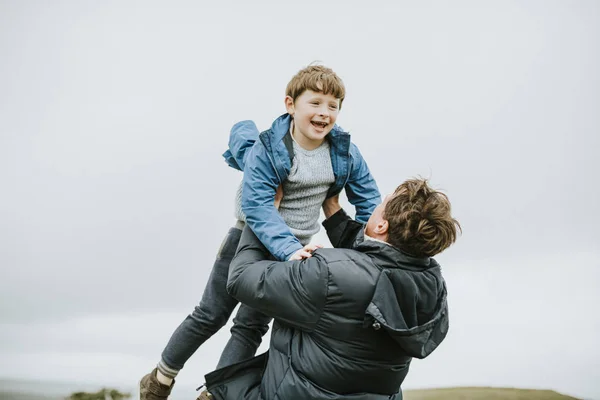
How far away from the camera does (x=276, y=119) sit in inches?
133

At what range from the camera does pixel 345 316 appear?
9.05 ft

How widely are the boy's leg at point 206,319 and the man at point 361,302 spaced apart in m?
0.54

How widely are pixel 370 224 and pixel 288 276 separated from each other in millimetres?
411

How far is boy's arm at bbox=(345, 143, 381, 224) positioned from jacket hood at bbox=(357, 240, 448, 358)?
74 cm

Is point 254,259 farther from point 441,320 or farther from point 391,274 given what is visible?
point 441,320

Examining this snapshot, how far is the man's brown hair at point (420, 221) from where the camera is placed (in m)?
2.77

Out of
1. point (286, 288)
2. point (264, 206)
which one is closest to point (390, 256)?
point (286, 288)

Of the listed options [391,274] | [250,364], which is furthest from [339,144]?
[250,364]

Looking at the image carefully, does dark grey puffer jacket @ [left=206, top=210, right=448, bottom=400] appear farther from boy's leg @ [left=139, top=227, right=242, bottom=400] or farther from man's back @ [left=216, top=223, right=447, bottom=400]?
boy's leg @ [left=139, top=227, right=242, bottom=400]

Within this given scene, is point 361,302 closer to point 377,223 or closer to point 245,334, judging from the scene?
point 377,223

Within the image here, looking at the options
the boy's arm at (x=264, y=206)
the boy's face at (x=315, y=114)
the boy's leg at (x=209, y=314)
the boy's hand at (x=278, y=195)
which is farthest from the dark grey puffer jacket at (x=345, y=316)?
the boy's face at (x=315, y=114)

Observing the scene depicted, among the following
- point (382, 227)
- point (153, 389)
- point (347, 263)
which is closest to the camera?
point (347, 263)

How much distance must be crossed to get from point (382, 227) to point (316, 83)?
0.80 metres

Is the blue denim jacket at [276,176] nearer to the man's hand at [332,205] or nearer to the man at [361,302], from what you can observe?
the man's hand at [332,205]
